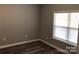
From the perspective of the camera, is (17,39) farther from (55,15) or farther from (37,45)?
(55,15)

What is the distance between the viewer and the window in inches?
35.1

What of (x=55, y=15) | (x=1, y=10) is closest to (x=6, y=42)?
(x=1, y=10)

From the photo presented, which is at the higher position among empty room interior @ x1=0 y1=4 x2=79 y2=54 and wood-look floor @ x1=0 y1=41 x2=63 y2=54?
empty room interior @ x1=0 y1=4 x2=79 y2=54

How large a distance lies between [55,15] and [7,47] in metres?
0.58

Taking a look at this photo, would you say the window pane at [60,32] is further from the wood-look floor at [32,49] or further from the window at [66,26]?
the wood-look floor at [32,49]

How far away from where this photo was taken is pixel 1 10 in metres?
0.85

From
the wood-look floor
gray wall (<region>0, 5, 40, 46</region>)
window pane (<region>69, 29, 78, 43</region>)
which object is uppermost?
gray wall (<region>0, 5, 40, 46</region>)

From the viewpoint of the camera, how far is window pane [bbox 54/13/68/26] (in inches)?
35.7

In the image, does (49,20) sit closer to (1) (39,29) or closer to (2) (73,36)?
(1) (39,29)

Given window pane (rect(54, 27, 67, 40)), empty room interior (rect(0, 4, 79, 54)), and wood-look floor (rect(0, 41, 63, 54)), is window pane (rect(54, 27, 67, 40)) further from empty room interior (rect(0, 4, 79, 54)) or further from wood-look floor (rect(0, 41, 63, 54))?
wood-look floor (rect(0, 41, 63, 54))

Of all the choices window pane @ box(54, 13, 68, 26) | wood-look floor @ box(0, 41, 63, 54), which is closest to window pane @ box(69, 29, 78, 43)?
window pane @ box(54, 13, 68, 26)

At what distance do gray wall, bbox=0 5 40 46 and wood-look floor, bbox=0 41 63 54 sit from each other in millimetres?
70

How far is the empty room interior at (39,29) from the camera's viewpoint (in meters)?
0.89

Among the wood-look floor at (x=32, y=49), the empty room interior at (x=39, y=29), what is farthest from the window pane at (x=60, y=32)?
the wood-look floor at (x=32, y=49)
